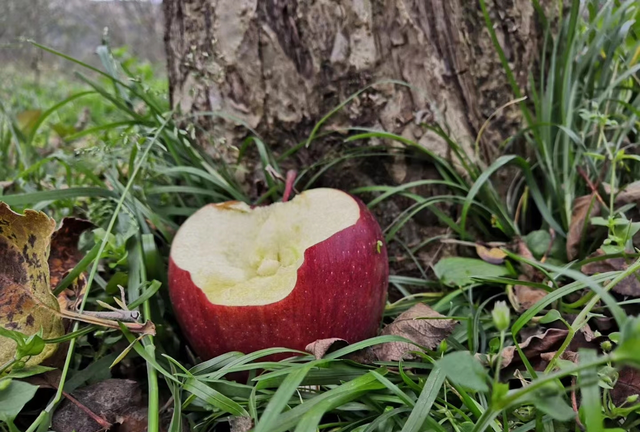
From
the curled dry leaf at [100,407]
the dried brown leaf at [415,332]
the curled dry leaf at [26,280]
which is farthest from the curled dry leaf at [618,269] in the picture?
the curled dry leaf at [26,280]

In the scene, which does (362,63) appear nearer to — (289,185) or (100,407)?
(289,185)

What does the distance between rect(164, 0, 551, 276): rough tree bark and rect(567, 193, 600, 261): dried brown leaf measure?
241 millimetres

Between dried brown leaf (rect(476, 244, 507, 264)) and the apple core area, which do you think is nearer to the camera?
the apple core area

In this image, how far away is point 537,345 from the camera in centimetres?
84

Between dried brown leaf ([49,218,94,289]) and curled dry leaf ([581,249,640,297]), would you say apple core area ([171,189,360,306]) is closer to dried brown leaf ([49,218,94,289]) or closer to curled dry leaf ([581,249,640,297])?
dried brown leaf ([49,218,94,289])

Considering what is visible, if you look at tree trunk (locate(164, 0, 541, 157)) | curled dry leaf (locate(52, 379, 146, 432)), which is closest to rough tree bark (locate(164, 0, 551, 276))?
tree trunk (locate(164, 0, 541, 157))

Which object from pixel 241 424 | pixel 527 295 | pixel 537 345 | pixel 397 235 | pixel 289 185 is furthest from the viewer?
pixel 397 235

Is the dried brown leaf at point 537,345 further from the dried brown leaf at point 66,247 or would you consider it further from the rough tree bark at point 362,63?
the dried brown leaf at point 66,247

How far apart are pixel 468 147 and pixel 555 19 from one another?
397 mm

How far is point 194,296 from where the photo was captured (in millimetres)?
893

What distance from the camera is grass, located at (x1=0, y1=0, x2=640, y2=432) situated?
0.73 m

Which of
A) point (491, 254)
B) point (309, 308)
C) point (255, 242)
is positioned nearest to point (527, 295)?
point (491, 254)

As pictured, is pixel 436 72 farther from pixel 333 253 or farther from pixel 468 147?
pixel 333 253

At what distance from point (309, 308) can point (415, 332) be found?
208 millimetres
